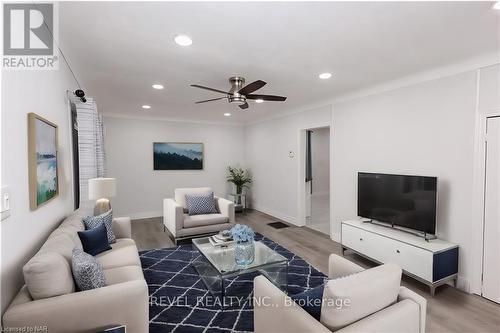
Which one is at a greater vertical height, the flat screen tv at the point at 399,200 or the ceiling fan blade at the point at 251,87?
the ceiling fan blade at the point at 251,87

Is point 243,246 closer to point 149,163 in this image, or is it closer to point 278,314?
point 278,314

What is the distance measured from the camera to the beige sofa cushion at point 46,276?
1491mm

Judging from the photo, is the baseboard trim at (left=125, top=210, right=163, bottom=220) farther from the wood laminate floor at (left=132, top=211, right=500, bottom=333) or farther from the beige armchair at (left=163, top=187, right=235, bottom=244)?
the beige armchair at (left=163, top=187, right=235, bottom=244)

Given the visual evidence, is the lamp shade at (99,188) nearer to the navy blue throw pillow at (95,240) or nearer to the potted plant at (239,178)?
the navy blue throw pillow at (95,240)

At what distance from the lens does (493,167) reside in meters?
2.62

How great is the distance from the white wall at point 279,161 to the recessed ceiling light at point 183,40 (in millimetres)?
2993

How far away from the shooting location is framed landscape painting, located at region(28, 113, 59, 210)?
1753 mm

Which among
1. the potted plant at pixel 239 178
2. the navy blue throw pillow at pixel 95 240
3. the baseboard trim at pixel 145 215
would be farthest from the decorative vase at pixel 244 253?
the baseboard trim at pixel 145 215

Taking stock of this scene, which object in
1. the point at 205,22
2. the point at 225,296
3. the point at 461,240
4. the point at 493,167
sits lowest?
the point at 225,296

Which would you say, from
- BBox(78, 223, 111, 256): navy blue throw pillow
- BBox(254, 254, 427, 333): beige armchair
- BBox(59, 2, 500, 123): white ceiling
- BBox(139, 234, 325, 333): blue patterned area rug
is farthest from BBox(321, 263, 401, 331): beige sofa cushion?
BBox(78, 223, 111, 256): navy blue throw pillow

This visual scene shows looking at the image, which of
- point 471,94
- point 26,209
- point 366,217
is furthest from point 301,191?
point 26,209

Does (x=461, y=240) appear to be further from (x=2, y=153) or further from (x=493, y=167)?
(x=2, y=153)

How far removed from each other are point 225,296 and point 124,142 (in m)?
4.54

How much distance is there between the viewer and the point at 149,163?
6.20m
